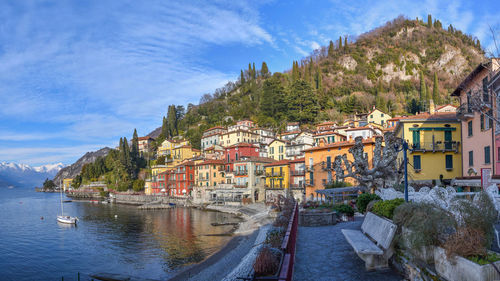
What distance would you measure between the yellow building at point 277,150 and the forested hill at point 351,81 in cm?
1825

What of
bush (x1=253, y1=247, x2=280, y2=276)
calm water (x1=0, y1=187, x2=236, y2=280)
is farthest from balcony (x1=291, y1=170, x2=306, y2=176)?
bush (x1=253, y1=247, x2=280, y2=276)

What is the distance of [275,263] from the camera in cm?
954

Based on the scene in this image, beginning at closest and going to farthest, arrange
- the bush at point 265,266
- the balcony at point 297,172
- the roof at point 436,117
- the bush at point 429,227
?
the bush at point 429,227, the bush at point 265,266, the roof at point 436,117, the balcony at point 297,172

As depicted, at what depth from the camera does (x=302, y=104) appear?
8325cm

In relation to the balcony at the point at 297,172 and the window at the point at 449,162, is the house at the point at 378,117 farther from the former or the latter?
the window at the point at 449,162

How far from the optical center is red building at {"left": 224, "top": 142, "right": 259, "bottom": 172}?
2474 inches

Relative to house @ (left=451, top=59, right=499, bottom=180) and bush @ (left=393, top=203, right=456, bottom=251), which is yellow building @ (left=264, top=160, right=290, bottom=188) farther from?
bush @ (left=393, top=203, right=456, bottom=251)

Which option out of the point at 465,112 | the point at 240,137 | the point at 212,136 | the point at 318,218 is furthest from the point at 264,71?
the point at 318,218

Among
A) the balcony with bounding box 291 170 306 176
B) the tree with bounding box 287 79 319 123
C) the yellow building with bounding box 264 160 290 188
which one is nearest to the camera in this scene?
the balcony with bounding box 291 170 306 176

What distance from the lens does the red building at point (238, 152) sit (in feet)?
206

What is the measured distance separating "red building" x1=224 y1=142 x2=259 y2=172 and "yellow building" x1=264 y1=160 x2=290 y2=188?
25.7 ft

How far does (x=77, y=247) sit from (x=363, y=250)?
30707 mm

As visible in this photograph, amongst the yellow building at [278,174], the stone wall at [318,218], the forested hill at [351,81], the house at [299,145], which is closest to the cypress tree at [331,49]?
the forested hill at [351,81]

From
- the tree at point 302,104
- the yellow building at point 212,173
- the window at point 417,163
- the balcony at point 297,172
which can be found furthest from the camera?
the tree at point 302,104
